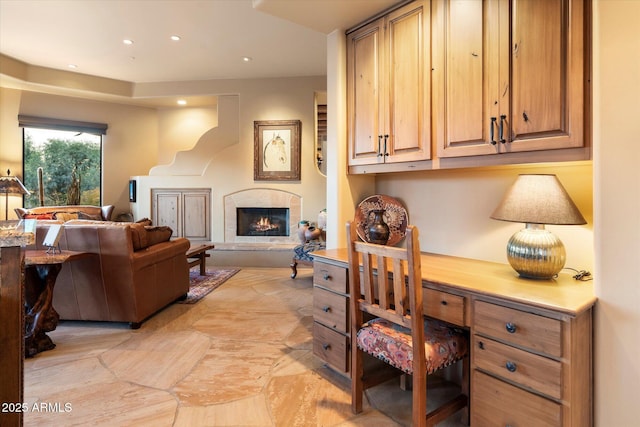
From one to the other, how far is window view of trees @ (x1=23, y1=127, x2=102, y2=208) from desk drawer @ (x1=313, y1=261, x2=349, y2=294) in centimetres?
626

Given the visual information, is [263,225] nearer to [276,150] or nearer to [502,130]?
[276,150]

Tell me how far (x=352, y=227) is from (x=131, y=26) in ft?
13.6

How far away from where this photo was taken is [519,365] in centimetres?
132

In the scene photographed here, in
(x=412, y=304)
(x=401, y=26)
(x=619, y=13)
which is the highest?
(x=401, y=26)

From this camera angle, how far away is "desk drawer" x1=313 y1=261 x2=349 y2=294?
Answer: 1993mm

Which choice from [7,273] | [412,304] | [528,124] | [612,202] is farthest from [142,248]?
[612,202]

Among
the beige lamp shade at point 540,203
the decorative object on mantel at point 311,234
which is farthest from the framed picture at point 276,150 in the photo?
the beige lamp shade at point 540,203

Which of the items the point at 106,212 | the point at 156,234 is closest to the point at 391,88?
the point at 156,234

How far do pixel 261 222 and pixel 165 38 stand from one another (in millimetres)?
3140

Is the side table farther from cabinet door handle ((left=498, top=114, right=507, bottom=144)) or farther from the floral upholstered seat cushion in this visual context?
cabinet door handle ((left=498, top=114, right=507, bottom=144))

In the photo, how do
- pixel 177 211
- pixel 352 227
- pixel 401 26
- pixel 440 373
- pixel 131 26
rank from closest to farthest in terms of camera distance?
pixel 352 227, pixel 401 26, pixel 440 373, pixel 131 26, pixel 177 211

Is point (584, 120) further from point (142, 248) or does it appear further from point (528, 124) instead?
point (142, 248)

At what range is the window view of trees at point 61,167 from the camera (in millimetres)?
6059

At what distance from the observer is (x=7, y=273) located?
3.57ft
